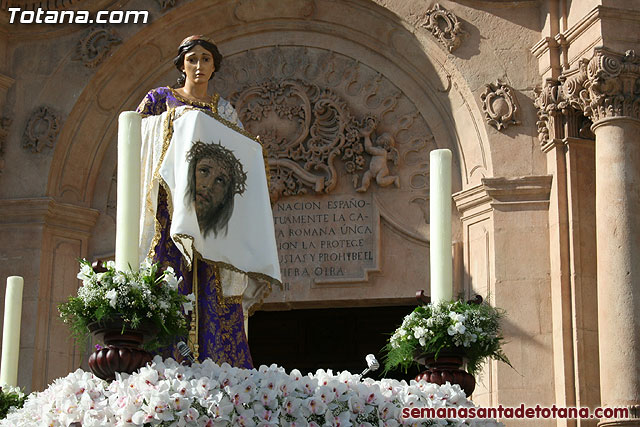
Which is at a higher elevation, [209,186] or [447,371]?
[209,186]

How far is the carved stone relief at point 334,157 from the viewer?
12.1 m

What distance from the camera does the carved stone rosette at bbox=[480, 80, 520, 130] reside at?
1158cm

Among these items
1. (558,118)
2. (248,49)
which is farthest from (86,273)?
(248,49)

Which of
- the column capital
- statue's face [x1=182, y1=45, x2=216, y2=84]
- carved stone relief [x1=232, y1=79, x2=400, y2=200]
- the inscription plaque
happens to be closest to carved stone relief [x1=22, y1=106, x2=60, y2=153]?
carved stone relief [x1=232, y1=79, x2=400, y2=200]

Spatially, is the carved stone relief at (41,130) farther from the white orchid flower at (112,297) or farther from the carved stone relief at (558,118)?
the white orchid flower at (112,297)

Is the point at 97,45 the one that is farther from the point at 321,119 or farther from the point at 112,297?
the point at 112,297

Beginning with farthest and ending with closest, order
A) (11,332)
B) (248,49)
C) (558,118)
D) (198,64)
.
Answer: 1. (248,49)
2. (558,118)
3. (11,332)
4. (198,64)

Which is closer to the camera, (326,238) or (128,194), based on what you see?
(128,194)

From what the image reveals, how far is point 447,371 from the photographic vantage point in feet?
18.4

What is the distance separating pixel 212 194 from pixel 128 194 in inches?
33.3

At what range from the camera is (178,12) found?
12.5 m

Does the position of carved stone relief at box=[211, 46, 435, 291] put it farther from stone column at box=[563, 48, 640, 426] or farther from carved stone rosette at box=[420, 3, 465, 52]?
stone column at box=[563, 48, 640, 426]

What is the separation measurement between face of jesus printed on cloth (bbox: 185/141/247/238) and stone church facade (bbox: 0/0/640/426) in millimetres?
5185

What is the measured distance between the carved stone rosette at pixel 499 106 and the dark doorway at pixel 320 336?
8.41ft
